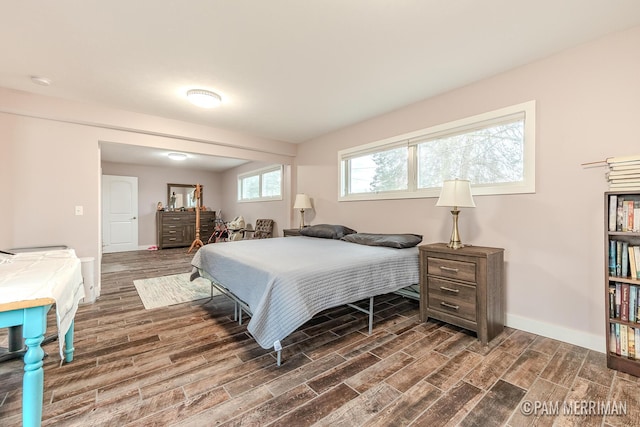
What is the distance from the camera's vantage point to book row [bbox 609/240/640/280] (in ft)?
5.60

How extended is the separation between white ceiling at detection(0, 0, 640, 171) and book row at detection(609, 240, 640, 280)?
156 cm

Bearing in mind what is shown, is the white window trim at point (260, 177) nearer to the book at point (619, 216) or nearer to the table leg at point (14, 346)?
the table leg at point (14, 346)

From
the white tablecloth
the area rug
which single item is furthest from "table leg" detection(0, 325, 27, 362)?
the area rug

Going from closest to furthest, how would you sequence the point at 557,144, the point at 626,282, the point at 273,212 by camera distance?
the point at 626,282, the point at 557,144, the point at 273,212

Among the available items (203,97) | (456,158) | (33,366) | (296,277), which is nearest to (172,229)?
(203,97)

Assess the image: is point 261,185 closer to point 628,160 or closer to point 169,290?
point 169,290

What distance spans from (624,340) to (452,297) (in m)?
1.03

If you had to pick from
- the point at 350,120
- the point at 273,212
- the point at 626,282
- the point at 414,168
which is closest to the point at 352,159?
the point at 350,120

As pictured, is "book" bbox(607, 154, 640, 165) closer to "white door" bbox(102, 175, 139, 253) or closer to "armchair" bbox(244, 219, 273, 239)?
"armchair" bbox(244, 219, 273, 239)

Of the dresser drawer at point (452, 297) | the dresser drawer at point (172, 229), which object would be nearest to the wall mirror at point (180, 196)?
the dresser drawer at point (172, 229)

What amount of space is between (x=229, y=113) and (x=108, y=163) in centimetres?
537

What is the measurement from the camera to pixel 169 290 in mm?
3523

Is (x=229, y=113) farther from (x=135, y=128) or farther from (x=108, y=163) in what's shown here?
(x=108, y=163)

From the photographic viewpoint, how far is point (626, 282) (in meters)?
1.70
